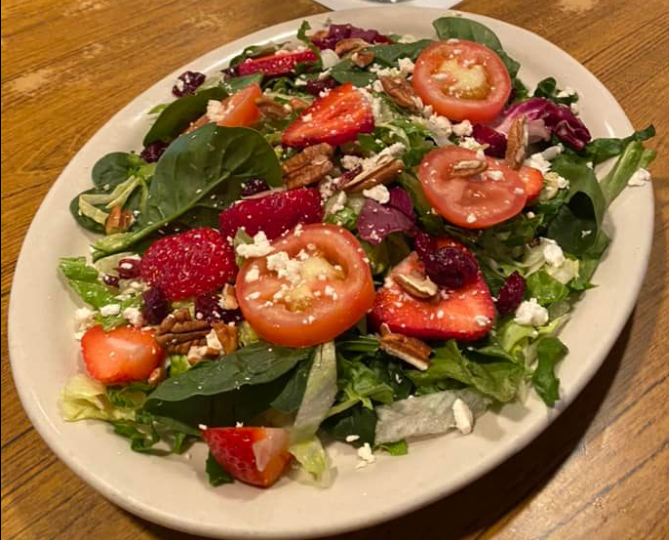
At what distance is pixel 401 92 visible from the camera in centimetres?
159

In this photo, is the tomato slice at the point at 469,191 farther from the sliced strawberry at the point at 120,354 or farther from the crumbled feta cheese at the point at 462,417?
the sliced strawberry at the point at 120,354

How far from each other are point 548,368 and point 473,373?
129 mm

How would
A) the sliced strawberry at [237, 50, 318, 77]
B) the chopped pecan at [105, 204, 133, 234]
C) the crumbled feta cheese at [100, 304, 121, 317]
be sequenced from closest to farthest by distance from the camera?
the crumbled feta cheese at [100, 304, 121, 317], the chopped pecan at [105, 204, 133, 234], the sliced strawberry at [237, 50, 318, 77]

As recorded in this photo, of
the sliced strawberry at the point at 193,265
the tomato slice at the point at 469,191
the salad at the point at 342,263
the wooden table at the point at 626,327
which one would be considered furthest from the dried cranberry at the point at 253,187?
the wooden table at the point at 626,327

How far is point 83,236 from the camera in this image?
5.47 ft

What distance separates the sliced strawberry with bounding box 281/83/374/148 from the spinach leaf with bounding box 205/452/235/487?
2.43 ft

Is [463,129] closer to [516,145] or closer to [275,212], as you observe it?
[516,145]

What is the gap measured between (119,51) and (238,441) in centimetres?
182

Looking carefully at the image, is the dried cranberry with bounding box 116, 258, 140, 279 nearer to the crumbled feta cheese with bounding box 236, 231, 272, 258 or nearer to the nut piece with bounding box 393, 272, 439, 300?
the crumbled feta cheese with bounding box 236, 231, 272, 258

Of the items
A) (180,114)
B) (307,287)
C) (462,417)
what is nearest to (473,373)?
(462,417)

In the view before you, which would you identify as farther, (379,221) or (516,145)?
(516,145)

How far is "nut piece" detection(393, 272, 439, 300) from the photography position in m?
1.26

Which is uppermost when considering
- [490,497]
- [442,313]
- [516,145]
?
[516,145]

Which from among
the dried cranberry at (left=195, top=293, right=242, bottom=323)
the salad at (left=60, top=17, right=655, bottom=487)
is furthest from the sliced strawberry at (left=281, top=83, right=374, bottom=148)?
the dried cranberry at (left=195, top=293, right=242, bottom=323)
